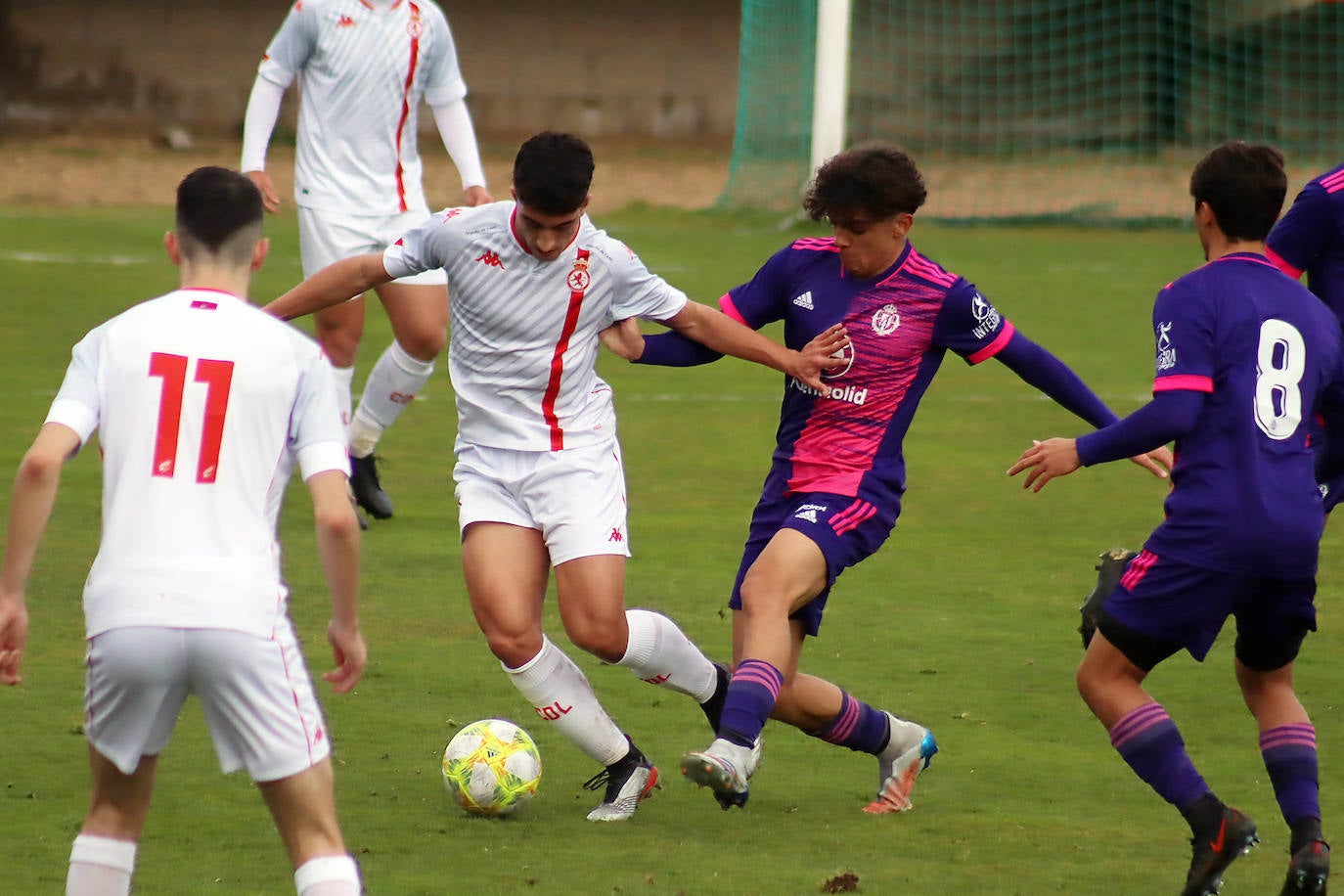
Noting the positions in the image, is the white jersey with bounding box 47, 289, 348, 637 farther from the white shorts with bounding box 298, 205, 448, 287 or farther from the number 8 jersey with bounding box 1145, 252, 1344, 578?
the white shorts with bounding box 298, 205, 448, 287

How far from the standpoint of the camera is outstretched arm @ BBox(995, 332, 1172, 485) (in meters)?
4.86

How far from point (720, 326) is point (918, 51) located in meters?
17.2

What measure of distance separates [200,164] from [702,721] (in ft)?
51.8

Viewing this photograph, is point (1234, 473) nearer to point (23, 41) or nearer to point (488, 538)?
point (488, 538)

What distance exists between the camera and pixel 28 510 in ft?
10.6

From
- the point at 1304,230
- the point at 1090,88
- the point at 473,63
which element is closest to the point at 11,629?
the point at 1304,230

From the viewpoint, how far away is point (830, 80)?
53.7 ft

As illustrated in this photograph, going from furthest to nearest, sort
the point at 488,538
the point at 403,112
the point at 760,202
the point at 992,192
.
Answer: the point at 992,192 < the point at 760,202 < the point at 403,112 < the point at 488,538

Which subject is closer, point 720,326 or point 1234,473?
point 1234,473

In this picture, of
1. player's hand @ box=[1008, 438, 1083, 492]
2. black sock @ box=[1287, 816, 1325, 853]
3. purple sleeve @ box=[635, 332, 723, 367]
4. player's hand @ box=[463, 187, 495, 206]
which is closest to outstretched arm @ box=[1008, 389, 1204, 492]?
player's hand @ box=[1008, 438, 1083, 492]

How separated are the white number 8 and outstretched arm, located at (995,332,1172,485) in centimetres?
67

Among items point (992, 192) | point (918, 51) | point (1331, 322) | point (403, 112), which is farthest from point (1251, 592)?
point (918, 51)

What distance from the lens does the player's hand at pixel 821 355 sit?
4.80m

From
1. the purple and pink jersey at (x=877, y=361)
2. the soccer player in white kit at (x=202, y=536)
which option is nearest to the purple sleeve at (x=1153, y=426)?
the purple and pink jersey at (x=877, y=361)
